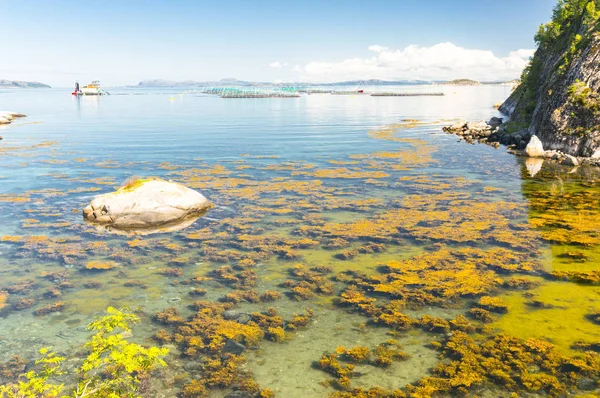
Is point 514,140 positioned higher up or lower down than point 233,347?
higher up

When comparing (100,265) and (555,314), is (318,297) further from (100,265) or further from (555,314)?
(100,265)

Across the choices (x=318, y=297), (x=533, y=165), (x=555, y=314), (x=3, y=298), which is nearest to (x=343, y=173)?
(x=533, y=165)

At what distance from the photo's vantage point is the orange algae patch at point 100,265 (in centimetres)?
1644

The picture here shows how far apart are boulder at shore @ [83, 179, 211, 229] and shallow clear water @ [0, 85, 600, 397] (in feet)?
3.44

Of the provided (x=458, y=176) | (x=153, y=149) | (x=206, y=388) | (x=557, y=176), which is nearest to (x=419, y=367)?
(x=206, y=388)

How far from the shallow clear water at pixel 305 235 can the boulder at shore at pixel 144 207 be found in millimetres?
1048

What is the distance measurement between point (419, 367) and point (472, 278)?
5767 millimetres

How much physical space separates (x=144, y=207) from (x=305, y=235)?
8433 millimetres

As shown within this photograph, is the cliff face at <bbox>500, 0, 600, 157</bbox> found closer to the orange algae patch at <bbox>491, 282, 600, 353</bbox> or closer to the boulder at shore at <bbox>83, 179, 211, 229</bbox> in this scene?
the orange algae patch at <bbox>491, 282, 600, 353</bbox>

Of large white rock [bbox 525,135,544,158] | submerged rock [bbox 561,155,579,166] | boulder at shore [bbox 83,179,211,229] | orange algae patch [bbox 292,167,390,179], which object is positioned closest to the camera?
boulder at shore [bbox 83,179,211,229]

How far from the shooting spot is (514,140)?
48688 millimetres

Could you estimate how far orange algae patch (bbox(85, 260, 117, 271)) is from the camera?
1644 centimetres

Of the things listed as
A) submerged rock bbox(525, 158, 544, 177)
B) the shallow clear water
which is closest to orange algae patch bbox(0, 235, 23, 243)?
the shallow clear water

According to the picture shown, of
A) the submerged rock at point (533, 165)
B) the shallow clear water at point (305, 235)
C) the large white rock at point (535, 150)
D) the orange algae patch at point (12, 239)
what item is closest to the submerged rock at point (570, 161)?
the shallow clear water at point (305, 235)
